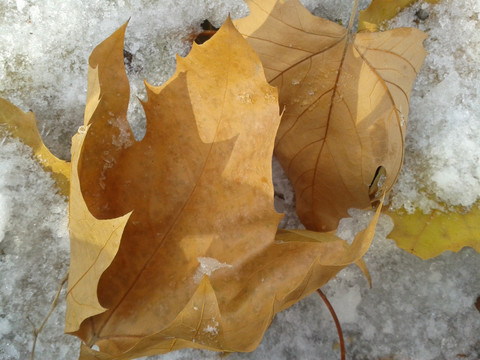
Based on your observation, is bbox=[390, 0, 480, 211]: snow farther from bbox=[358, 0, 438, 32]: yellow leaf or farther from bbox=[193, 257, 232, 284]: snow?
bbox=[193, 257, 232, 284]: snow

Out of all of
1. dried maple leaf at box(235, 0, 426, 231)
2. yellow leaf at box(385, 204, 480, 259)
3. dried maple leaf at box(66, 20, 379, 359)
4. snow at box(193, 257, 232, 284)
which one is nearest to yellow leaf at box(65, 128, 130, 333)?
dried maple leaf at box(66, 20, 379, 359)

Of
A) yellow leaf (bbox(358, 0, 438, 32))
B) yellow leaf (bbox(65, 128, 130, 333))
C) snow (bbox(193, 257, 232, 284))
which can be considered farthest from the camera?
yellow leaf (bbox(358, 0, 438, 32))

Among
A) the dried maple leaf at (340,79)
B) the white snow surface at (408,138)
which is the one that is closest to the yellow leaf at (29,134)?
the white snow surface at (408,138)

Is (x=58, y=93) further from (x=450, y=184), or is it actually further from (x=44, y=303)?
(x=450, y=184)

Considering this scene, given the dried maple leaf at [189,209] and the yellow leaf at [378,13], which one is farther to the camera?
the yellow leaf at [378,13]

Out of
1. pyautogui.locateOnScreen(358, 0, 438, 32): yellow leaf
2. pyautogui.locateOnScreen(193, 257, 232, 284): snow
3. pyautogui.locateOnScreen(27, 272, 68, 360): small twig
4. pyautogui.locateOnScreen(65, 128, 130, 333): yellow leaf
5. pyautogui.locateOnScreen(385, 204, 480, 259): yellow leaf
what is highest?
pyautogui.locateOnScreen(358, 0, 438, 32): yellow leaf

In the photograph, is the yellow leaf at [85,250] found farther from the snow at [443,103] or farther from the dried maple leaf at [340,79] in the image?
the snow at [443,103]

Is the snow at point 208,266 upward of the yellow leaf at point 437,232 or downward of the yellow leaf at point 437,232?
upward
